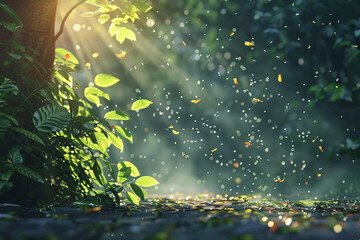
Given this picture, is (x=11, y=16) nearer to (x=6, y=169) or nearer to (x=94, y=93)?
(x=94, y=93)

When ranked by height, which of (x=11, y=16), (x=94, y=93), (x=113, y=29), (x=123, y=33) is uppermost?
(x=113, y=29)

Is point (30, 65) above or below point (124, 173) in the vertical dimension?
above

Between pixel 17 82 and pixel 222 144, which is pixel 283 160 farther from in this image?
pixel 17 82

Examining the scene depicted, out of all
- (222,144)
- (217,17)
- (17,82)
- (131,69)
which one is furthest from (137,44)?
(17,82)

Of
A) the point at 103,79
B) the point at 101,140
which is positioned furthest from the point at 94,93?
the point at 101,140

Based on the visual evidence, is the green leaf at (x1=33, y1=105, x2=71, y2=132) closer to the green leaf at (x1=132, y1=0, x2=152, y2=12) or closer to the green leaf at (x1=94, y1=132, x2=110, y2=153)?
the green leaf at (x1=94, y1=132, x2=110, y2=153)

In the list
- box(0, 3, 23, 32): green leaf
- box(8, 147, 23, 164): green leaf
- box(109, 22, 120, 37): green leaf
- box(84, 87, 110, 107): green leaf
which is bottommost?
box(8, 147, 23, 164): green leaf

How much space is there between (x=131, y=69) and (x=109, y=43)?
1.17 meters

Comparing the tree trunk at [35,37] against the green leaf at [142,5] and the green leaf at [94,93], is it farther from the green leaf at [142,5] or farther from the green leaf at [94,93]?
the green leaf at [142,5]

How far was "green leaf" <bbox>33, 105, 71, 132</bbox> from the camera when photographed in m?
2.71

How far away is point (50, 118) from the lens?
2.73m

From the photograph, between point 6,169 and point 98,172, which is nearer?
point 6,169

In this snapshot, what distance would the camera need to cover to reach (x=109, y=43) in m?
12.9

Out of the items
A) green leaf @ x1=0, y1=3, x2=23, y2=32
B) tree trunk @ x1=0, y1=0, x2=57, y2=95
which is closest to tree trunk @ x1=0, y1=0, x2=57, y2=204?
tree trunk @ x1=0, y1=0, x2=57, y2=95
